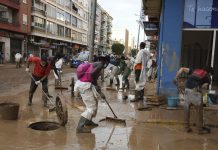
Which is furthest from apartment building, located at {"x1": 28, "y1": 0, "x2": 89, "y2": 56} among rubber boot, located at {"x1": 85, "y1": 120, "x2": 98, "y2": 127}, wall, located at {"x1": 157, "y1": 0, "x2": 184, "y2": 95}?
rubber boot, located at {"x1": 85, "y1": 120, "x2": 98, "y2": 127}

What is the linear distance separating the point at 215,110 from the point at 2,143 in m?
6.33

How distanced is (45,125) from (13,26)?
133ft

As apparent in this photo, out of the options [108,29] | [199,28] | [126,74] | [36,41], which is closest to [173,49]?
[199,28]

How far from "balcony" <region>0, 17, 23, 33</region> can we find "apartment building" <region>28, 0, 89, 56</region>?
5.20 meters

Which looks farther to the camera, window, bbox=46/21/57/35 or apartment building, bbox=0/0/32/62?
window, bbox=46/21/57/35

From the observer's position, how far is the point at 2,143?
678 centimetres

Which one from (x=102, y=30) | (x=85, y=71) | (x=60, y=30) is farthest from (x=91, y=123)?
(x=102, y=30)

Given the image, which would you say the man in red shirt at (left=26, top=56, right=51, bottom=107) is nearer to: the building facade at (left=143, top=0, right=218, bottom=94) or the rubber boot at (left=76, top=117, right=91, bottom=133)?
the rubber boot at (left=76, top=117, right=91, bottom=133)

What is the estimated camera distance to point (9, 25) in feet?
150

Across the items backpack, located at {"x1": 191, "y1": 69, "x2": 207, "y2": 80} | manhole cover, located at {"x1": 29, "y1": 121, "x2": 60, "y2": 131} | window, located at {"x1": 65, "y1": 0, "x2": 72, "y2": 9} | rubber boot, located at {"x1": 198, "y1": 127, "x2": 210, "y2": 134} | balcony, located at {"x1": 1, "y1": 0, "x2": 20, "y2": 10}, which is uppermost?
window, located at {"x1": 65, "y1": 0, "x2": 72, "y2": 9}

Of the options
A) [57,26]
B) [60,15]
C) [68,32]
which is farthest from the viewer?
[68,32]

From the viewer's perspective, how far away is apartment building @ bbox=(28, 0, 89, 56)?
2169 inches

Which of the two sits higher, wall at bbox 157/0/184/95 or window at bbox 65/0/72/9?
window at bbox 65/0/72/9

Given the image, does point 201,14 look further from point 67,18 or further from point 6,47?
point 67,18
